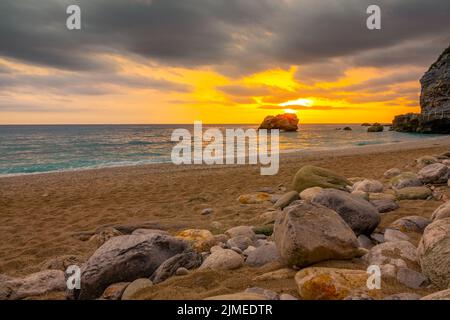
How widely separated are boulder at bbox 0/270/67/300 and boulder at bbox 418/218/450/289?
13.3 ft

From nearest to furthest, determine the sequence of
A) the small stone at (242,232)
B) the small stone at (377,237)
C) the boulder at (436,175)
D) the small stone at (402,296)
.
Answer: the small stone at (402,296) < the small stone at (377,237) < the small stone at (242,232) < the boulder at (436,175)

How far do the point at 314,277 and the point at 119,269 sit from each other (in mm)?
2201

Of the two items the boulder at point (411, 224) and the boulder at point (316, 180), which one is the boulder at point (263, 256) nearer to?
the boulder at point (411, 224)

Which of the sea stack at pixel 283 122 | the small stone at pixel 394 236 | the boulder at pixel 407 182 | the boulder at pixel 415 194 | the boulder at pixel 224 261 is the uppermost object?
the sea stack at pixel 283 122

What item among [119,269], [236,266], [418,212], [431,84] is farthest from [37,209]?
[431,84]

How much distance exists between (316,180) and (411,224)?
318 cm

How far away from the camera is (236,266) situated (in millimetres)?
3693

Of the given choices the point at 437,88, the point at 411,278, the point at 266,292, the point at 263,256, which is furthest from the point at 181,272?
the point at 437,88

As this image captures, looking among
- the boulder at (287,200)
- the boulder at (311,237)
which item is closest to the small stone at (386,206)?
the boulder at (287,200)

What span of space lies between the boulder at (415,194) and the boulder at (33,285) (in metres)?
6.40

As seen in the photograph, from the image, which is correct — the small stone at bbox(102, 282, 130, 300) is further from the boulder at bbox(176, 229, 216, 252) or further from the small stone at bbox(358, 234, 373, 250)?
the small stone at bbox(358, 234, 373, 250)

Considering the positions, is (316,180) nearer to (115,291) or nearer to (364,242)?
(364,242)

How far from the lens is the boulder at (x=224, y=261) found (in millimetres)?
3650

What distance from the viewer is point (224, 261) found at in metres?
3.69
